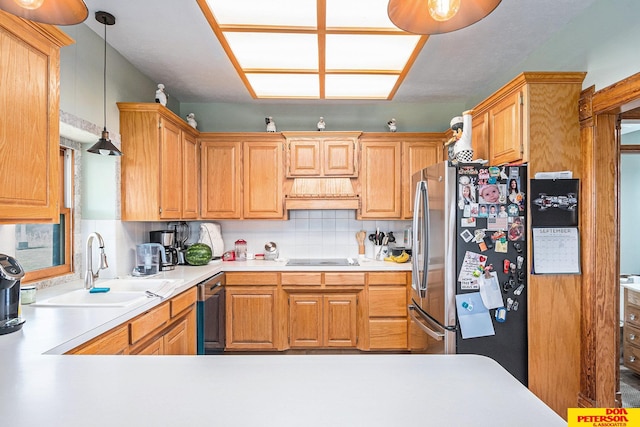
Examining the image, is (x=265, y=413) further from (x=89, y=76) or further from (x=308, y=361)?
(x=89, y=76)

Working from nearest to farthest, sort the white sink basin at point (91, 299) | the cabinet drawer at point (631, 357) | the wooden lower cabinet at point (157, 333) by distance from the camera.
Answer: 1. the wooden lower cabinet at point (157, 333)
2. the white sink basin at point (91, 299)
3. the cabinet drawer at point (631, 357)

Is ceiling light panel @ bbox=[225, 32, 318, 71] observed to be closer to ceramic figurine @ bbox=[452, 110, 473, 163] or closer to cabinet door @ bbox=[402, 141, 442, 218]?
ceramic figurine @ bbox=[452, 110, 473, 163]

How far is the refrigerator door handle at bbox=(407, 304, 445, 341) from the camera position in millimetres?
2318

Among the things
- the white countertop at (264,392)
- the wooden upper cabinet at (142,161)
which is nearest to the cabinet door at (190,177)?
the wooden upper cabinet at (142,161)

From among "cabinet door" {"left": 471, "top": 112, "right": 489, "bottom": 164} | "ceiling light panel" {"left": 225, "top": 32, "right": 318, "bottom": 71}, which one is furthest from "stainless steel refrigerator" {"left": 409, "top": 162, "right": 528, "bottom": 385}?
"ceiling light panel" {"left": 225, "top": 32, "right": 318, "bottom": 71}

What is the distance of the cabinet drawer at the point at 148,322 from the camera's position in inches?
73.1

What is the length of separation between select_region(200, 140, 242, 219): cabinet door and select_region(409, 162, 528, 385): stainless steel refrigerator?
7.11 ft

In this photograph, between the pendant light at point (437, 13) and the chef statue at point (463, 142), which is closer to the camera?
the pendant light at point (437, 13)

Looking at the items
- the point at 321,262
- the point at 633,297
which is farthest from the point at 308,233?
the point at 633,297

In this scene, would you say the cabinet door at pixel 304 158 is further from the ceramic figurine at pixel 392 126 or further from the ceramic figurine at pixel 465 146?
the ceramic figurine at pixel 465 146

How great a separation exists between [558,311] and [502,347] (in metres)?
0.41

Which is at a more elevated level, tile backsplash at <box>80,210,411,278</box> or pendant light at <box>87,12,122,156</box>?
pendant light at <box>87,12,122,156</box>

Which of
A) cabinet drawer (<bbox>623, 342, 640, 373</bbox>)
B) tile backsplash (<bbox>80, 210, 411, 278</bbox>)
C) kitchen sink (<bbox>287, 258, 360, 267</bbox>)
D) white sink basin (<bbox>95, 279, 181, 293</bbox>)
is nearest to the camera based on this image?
white sink basin (<bbox>95, 279, 181, 293</bbox>)

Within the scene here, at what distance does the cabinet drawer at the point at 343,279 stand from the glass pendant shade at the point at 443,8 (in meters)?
2.61
